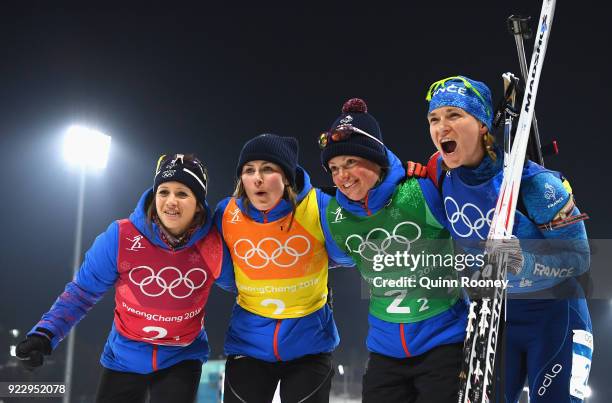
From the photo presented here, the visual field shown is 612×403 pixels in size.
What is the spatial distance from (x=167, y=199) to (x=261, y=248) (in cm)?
61

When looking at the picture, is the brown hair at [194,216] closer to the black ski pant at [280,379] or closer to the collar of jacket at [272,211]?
the collar of jacket at [272,211]

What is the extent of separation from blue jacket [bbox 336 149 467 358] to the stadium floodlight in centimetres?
952

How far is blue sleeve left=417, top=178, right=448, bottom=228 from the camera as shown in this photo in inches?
122

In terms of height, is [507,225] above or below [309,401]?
above

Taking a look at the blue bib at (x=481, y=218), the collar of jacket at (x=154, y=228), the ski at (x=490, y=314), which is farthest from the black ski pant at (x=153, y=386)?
the blue bib at (x=481, y=218)

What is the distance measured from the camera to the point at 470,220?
2.97 metres

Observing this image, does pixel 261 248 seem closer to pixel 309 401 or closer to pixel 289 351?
pixel 289 351

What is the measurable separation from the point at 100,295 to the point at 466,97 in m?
2.45

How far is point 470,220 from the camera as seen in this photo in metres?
2.97

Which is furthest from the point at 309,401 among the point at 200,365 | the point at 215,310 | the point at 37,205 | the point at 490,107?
the point at 37,205

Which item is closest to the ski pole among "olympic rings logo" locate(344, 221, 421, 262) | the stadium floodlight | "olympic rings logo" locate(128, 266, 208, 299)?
"olympic rings logo" locate(344, 221, 421, 262)

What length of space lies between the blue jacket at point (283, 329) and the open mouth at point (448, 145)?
79 centimetres

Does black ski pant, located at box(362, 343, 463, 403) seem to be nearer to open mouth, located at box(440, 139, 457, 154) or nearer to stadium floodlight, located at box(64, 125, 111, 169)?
open mouth, located at box(440, 139, 457, 154)

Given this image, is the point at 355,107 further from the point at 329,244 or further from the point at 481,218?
the point at 481,218
